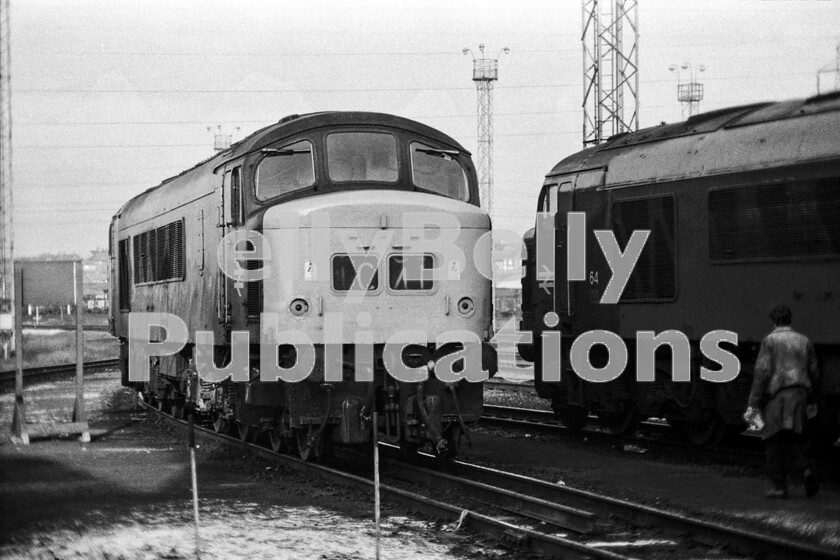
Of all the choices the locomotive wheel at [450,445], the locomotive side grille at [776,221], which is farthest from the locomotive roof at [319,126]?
the locomotive wheel at [450,445]

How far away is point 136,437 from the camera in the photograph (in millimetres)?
18781

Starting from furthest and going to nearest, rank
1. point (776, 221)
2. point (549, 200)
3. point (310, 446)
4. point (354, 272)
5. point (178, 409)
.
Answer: point (178, 409), point (549, 200), point (310, 446), point (776, 221), point (354, 272)

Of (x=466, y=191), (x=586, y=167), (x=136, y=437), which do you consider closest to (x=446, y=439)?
(x=466, y=191)

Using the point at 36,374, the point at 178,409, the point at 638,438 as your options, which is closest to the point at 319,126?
the point at 638,438

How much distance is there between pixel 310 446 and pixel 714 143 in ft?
20.2

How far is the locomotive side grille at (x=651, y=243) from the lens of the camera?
49.8 ft

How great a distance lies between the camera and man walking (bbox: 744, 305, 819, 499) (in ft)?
36.8

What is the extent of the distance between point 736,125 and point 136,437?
33.9ft

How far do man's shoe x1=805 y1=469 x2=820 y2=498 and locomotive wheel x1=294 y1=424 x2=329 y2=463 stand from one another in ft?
17.4

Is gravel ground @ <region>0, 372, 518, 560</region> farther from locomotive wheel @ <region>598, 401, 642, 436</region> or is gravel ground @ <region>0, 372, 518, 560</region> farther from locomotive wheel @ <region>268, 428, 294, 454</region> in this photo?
locomotive wheel @ <region>598, 401, 642, 436</region>

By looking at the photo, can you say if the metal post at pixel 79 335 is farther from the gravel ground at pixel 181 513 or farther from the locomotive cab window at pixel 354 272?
the locomotive cab window at pixel 354 272

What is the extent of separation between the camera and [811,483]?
37.4 feet

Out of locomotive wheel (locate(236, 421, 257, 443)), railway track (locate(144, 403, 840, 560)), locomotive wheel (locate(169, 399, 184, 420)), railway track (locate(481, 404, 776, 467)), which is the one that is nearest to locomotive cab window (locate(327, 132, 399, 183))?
railway track (locate(144, 403, 840, 560))

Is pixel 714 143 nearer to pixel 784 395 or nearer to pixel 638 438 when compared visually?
pixel 638 438
